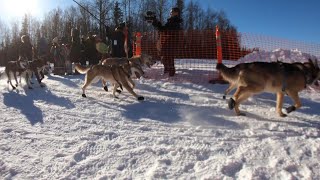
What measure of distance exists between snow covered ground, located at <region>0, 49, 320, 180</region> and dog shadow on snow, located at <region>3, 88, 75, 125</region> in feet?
0.08

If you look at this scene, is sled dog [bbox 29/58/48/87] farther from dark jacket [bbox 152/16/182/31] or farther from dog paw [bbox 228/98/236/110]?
dog paw [bbox 228/98/236/110]

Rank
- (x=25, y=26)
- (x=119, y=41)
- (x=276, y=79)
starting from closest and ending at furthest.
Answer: (x=276, y=79) < (x=119, y=41) < (x=25, y=26)

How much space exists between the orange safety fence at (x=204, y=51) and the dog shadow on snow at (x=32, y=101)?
3704mm

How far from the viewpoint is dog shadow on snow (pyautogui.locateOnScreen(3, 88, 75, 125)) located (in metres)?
6.55

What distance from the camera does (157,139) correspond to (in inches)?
194

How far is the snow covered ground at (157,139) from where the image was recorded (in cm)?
393

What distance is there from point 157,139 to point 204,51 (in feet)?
25.9

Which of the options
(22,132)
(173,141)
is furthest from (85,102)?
(173,141)

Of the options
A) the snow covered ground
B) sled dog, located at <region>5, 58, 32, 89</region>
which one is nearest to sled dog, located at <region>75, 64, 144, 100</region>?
the snow covered ground

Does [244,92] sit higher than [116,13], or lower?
lower

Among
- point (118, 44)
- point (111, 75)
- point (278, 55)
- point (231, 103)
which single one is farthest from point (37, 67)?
point (278, 55)

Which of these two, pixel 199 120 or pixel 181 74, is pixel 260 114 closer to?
pixel 199 120

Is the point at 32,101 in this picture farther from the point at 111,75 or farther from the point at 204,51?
the point at 204,51

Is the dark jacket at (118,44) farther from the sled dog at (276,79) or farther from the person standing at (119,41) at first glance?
the sled dog at (276,79)
